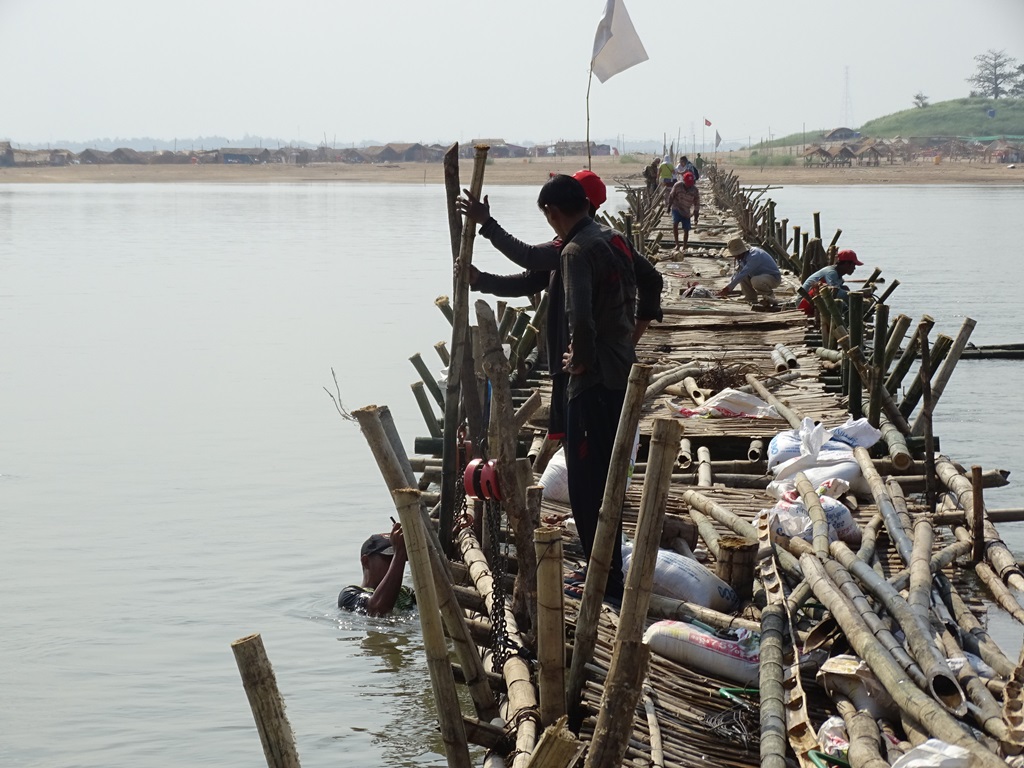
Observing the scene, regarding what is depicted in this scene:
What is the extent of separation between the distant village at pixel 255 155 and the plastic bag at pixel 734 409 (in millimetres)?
90741

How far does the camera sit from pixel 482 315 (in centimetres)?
466

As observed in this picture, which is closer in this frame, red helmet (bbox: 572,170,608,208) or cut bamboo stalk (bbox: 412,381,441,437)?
red helmet (bbox: 572,170,608,208)

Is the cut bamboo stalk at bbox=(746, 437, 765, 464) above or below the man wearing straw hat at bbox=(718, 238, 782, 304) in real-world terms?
below

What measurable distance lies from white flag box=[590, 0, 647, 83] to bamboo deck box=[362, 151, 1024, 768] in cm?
232

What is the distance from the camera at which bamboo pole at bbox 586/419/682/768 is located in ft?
10.7

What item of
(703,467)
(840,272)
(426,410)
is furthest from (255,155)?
(703,467)

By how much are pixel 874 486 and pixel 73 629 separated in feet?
→ 16.5

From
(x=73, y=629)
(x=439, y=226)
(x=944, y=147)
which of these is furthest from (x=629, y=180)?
(x=73, y=629)

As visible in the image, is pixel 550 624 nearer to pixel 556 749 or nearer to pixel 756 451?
pixel 556 749

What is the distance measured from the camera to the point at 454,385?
5.72 metres

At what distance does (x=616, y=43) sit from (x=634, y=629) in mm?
6157

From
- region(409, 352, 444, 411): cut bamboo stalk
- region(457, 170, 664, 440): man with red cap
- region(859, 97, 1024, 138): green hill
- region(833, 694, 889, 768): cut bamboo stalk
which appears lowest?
region(833, 694, 889, 768): cut bamboo stalk

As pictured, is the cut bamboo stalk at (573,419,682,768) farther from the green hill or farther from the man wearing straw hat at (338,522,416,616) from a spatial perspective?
the green hill

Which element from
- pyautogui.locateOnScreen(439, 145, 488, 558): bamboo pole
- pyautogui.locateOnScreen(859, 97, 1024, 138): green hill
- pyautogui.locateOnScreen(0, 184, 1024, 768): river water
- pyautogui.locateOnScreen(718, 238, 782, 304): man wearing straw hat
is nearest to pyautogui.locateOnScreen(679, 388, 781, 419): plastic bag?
pyautogui.locateOnScreen(0, 184, 1024, 768): river water
